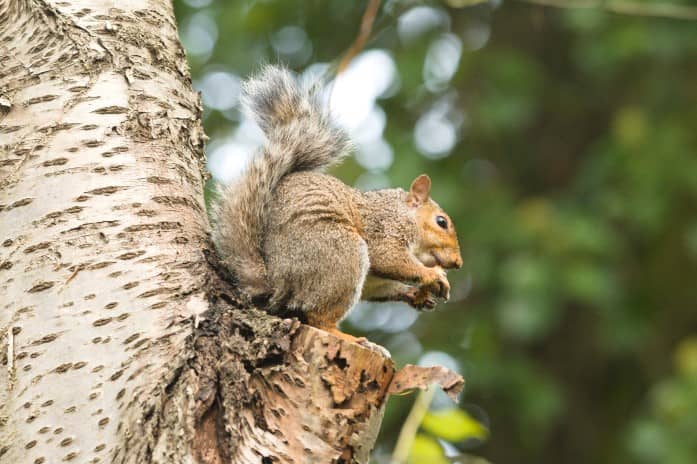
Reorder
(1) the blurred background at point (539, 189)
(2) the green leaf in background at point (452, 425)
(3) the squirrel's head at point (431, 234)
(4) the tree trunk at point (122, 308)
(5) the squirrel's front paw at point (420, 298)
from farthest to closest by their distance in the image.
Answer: (1) the blurred background at point (539, 189), (3) the squirrel's head at point (431, 234), (5) the squirrel's front paw at point (420, 298), (2) the green leaf in background at point (452, 425), (4) the tree trunk at point (122, 308)

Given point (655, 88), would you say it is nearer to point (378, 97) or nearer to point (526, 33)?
point (526, 33)

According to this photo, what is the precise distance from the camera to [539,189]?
15.8ft

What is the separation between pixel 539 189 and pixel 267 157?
3124 millimetres

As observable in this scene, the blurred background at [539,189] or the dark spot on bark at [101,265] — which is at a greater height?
the blurred background at [539,189]

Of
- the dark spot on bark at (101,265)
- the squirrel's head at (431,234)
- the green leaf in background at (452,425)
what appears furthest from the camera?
the squirrel's head at (431,234)

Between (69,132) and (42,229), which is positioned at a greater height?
(69,132)

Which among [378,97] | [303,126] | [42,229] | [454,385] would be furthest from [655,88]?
[42,229]

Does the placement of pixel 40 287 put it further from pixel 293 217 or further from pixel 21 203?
pixel 293 217

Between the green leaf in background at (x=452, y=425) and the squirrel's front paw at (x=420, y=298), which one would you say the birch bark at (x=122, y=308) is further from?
the squirrel's front paw at (x=420, y=298)

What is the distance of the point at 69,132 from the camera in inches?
57.1

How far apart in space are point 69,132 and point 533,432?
123 inches

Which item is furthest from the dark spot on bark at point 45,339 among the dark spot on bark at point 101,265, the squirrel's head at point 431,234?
the squirrel's head at point 431,234

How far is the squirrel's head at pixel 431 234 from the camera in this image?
2514 mm

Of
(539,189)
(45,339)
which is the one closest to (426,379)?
(45,339)
